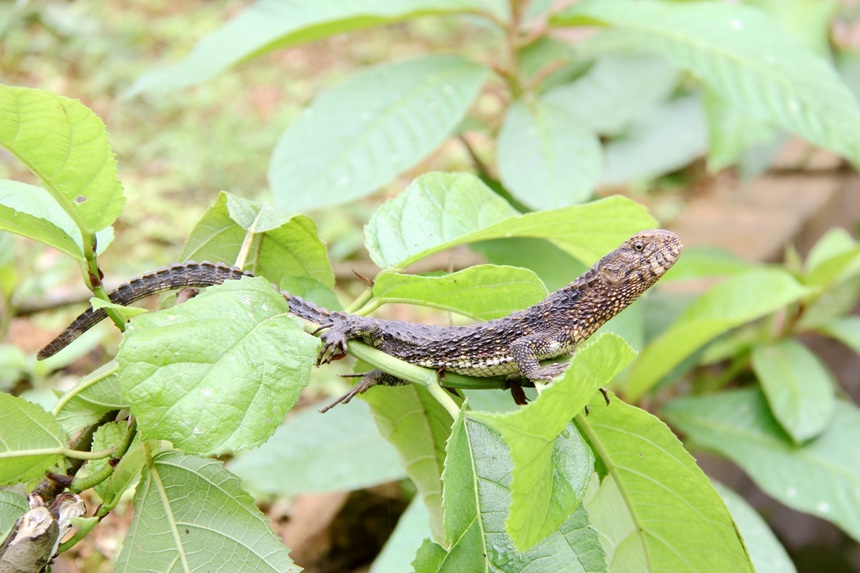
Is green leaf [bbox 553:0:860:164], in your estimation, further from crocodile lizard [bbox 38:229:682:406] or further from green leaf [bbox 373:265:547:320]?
green leaf [bbox 373:265:547:320]

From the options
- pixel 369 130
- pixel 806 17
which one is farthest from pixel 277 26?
pixel 806 17

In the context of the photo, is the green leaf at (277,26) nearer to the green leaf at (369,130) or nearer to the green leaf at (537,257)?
the green leaf at (369,130)

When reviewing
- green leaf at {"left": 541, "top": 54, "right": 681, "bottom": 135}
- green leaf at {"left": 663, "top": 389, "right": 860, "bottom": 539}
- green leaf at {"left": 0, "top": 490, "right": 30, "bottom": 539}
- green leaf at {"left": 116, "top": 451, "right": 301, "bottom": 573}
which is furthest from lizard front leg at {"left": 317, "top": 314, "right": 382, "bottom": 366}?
green leaf at {"left": 541, "top": 54, "right": 681, "bottom": 135}

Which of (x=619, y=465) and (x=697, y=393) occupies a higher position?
(x=619, y=465)

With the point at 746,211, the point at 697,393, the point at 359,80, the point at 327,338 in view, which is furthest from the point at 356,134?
the point at 746,211

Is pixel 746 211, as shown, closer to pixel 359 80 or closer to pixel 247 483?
pixel 359 80
